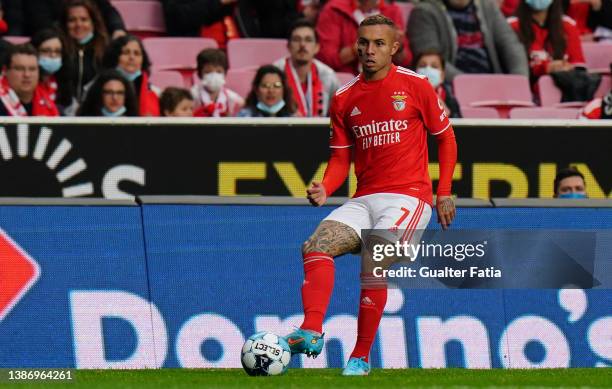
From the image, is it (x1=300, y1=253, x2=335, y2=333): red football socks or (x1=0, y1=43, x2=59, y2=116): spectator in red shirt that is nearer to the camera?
(x1=300, y1=253, x2=335, y2=333): red football socks

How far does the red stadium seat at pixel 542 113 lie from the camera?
1409cm

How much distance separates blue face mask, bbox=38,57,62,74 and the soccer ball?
18.5 feet

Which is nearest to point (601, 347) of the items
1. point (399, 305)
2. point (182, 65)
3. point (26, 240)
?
point (399, 305)

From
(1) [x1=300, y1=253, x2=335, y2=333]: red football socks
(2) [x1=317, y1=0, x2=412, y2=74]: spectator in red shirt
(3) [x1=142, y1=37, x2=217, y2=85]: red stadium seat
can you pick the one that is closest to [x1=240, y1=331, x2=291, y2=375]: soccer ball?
(1) [x1=300, y1=253, x2=335, y2=333]: red football socks

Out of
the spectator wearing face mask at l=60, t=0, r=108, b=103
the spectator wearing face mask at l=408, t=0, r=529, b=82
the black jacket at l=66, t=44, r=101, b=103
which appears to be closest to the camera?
the black jacket at l=66, t=44, r=101, b=103

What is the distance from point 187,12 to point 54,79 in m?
2.31

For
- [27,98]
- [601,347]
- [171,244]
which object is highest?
[27,98]

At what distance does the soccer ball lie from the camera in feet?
27.3

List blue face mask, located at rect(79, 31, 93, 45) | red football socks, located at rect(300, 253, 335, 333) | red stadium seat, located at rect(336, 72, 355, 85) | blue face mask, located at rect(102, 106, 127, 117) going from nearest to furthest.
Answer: red football socks, located at rect(300, 253, 335, 333)
blue face mask, located at rect(102, 106, 127, 117)
blue face mask, located at rect(79, 31, 93, 45)
red stadium seat, located at rect(336, 72, 355, 85)

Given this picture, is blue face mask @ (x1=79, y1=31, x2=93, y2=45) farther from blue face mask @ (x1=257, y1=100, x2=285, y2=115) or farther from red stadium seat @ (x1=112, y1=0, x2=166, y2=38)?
blue face mask @ (x1=257, y1=100, x2=285, y2=115)

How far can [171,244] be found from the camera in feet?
34.1

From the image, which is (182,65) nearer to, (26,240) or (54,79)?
(54,79)

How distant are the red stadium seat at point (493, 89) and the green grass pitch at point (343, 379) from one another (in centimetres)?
535

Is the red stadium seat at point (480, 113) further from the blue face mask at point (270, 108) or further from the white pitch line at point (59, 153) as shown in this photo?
the white pitch line at point (59, 153)
